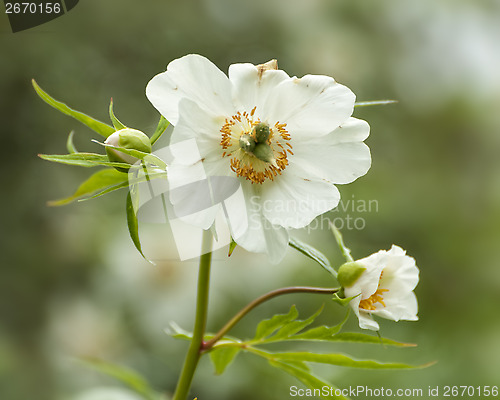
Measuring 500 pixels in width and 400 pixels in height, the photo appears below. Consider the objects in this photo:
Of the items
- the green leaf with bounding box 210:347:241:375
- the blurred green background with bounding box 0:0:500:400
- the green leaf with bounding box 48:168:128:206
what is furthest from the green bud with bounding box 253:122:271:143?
the blurred green background with bounding box 0:0:500:400

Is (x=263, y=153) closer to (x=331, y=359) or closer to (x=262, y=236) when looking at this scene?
(x=262, y=236)

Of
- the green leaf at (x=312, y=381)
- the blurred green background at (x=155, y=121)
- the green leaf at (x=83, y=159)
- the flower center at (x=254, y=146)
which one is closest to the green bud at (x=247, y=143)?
the flower center at (x=254, y=146)

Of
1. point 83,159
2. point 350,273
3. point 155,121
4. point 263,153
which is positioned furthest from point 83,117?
point 155,121

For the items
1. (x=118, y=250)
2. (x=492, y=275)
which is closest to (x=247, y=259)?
(x=118, y=250)

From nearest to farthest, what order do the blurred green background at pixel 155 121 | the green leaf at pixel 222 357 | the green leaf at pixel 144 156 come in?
the green leaf at pixel 144 156 → the green leaf at pixel 222 357 → the blurred green background at pixel 155 121

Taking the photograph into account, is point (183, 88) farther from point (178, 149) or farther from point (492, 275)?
point (492, 275)

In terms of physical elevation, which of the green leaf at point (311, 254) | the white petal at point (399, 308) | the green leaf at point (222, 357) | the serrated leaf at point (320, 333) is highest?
the green leaf at point (311, 254)

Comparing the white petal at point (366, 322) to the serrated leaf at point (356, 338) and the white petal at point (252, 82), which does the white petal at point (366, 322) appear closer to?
the serrated leaf at point (356, 338)
